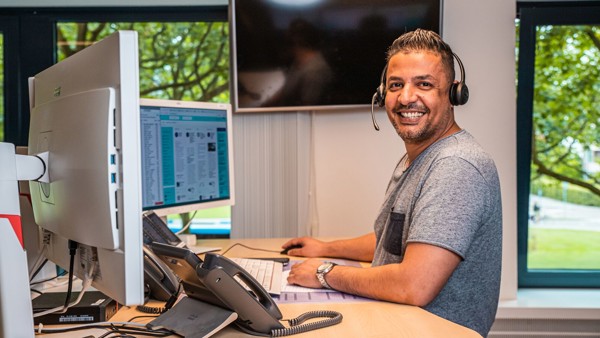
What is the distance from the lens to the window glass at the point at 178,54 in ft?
9.41

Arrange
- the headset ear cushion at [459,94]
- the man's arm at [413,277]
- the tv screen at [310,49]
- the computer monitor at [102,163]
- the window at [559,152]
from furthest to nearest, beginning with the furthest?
the window at [559,152]
the tv screen at [310,49]
the headset ear cushion at [459,94]
the man's arm at [413,277]
the computer monitor at [102,163]

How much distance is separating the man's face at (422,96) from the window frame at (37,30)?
1442mm

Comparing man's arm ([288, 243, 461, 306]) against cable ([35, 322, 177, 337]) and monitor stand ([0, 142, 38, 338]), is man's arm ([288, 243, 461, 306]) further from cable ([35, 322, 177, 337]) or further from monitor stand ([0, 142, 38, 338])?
monitor stand ([0, 142, 38, 338])

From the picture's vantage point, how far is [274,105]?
267cm

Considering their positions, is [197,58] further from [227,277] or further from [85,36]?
[227,277]

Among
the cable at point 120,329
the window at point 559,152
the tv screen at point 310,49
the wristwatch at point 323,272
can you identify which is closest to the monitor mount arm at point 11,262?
the cable at point 120,329

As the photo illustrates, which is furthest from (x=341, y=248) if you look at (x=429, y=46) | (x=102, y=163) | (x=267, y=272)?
(x=102, y=163)

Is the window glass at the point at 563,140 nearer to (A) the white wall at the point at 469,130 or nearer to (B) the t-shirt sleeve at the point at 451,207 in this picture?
(A) the white wall at the point at 469,130

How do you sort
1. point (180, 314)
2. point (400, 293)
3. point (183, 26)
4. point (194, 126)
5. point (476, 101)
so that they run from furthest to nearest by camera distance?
point (183, 26), point (476, 101), point (194, 126), point (400, 293), point (180, 314)

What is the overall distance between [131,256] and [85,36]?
2318mm

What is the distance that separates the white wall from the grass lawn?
0.28 metres

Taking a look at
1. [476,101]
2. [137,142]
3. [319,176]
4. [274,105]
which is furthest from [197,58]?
[137,142]

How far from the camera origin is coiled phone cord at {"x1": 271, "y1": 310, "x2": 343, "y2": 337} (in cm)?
114

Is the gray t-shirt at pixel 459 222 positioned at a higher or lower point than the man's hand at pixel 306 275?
higher
